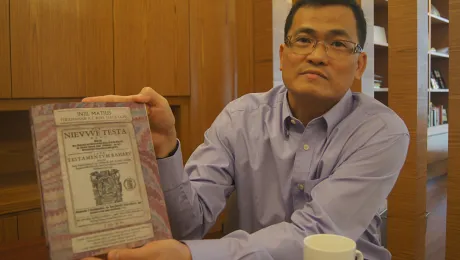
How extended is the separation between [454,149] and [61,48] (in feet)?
5.89

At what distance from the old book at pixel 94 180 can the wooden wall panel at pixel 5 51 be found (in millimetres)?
1349

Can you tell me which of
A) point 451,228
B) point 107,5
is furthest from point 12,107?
point 451,228

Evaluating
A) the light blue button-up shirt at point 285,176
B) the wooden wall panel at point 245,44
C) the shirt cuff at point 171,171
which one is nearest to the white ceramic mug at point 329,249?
the light blue button-up shirt at point 285,176

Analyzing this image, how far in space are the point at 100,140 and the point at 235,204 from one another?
0.68 metres

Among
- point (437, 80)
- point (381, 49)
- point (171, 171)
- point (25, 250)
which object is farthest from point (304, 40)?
point (437, 80)

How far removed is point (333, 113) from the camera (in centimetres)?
124

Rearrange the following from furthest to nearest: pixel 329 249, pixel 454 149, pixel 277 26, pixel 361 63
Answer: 1. pixel 277 26
2. pixel 454 149
3. pixel 361 63
4. pixel 329 249

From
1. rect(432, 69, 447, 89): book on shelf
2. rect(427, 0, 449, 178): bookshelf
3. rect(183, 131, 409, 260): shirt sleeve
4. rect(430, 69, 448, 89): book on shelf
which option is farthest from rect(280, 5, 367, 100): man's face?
rect(432, 69, 447, 89): book on shelf

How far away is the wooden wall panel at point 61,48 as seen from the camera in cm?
198

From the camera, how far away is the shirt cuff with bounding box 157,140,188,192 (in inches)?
40.9

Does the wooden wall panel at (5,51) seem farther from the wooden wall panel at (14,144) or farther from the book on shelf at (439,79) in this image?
the book on shelf at (439,79)

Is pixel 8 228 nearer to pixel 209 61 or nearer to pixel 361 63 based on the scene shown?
pixel 209 61

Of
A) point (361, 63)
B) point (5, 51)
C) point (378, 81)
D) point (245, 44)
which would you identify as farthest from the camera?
point (378, 81)

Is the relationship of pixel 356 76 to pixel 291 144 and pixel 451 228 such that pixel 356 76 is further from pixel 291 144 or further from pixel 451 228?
pixel 451 228
